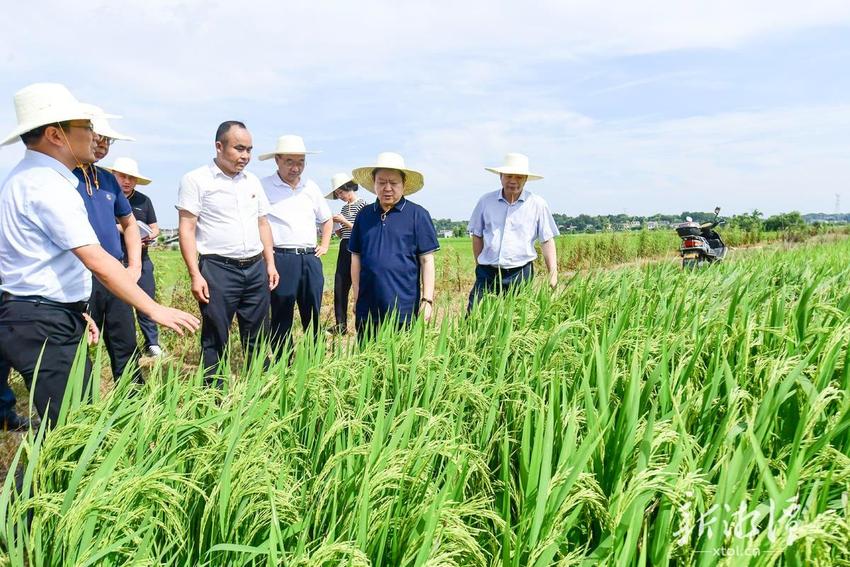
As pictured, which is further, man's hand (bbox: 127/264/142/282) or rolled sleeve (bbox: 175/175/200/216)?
rolled sleeve (bbox: 175/175/200/216)

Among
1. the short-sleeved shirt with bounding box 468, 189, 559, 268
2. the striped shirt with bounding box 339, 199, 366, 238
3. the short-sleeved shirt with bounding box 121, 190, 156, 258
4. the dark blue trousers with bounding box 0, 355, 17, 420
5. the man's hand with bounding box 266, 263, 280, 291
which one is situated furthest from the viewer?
the striped shirt with bounding box 339, 199, 366, 238

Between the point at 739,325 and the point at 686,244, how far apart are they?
977 centimetres

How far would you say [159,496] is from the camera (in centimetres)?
149

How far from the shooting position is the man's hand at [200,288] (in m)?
3.87

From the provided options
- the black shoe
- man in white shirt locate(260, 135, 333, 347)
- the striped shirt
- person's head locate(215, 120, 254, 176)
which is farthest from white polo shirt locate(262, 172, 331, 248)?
the black shoe

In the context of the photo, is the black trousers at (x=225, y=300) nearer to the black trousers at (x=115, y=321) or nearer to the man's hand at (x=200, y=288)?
the man's hand at (x=200, y=288)

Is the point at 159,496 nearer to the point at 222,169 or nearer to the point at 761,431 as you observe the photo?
the point at 761,431

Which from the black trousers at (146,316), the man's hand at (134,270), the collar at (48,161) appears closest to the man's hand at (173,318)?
the collar at (48,161)

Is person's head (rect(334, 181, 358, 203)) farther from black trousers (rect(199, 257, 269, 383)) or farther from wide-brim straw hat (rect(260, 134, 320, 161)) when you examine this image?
black trousers (rect(199, 257, 269, 383))

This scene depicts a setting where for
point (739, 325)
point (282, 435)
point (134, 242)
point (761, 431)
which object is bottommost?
point (282, 435)

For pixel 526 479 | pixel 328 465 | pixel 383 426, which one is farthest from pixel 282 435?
pixel 526 479

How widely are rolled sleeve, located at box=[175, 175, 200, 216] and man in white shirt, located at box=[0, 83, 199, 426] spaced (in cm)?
139

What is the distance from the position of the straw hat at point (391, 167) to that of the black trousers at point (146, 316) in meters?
2.29

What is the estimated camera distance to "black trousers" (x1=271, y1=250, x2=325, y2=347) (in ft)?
16.0
